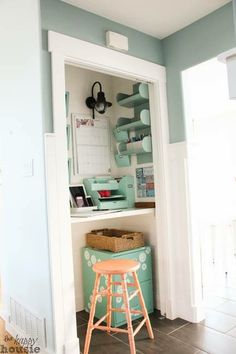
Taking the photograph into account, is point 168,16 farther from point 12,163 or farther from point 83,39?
point 12,163

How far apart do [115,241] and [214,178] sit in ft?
7.53

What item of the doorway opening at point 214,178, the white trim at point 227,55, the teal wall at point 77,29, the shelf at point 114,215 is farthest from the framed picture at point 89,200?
the white trim at point 227,55

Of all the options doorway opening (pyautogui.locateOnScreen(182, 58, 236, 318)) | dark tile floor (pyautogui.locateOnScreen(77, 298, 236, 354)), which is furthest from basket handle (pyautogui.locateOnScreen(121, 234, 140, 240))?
dark tile floor (pyautogui.locateOnScreen(77, 298, 236, 354))

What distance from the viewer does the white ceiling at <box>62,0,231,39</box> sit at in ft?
6.66

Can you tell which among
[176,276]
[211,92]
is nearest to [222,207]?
[211,92]

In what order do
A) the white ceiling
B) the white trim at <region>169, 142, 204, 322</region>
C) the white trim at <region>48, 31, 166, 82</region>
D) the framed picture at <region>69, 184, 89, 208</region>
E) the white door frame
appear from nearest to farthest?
the white door frame → the white trim at <region>48, 31, 166, 82</region> → the white ceiling → the white trim at <region>169, 142, 204, 322</region> → the framed picture at <region>69, 184, 89, 208</region>

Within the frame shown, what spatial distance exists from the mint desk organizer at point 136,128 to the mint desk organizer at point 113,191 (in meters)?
0.20

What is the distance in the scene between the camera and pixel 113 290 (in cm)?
235

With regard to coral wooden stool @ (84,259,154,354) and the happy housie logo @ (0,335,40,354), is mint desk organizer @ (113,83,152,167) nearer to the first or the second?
coral wooden stool @ (84,259,154,354)

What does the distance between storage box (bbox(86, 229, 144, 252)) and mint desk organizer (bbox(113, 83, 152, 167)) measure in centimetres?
69

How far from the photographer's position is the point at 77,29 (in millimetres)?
2029

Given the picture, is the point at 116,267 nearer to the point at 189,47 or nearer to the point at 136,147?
the point at 136,147

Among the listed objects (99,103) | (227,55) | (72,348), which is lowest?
(72,348)

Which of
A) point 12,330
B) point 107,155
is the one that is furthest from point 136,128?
point 12,330
